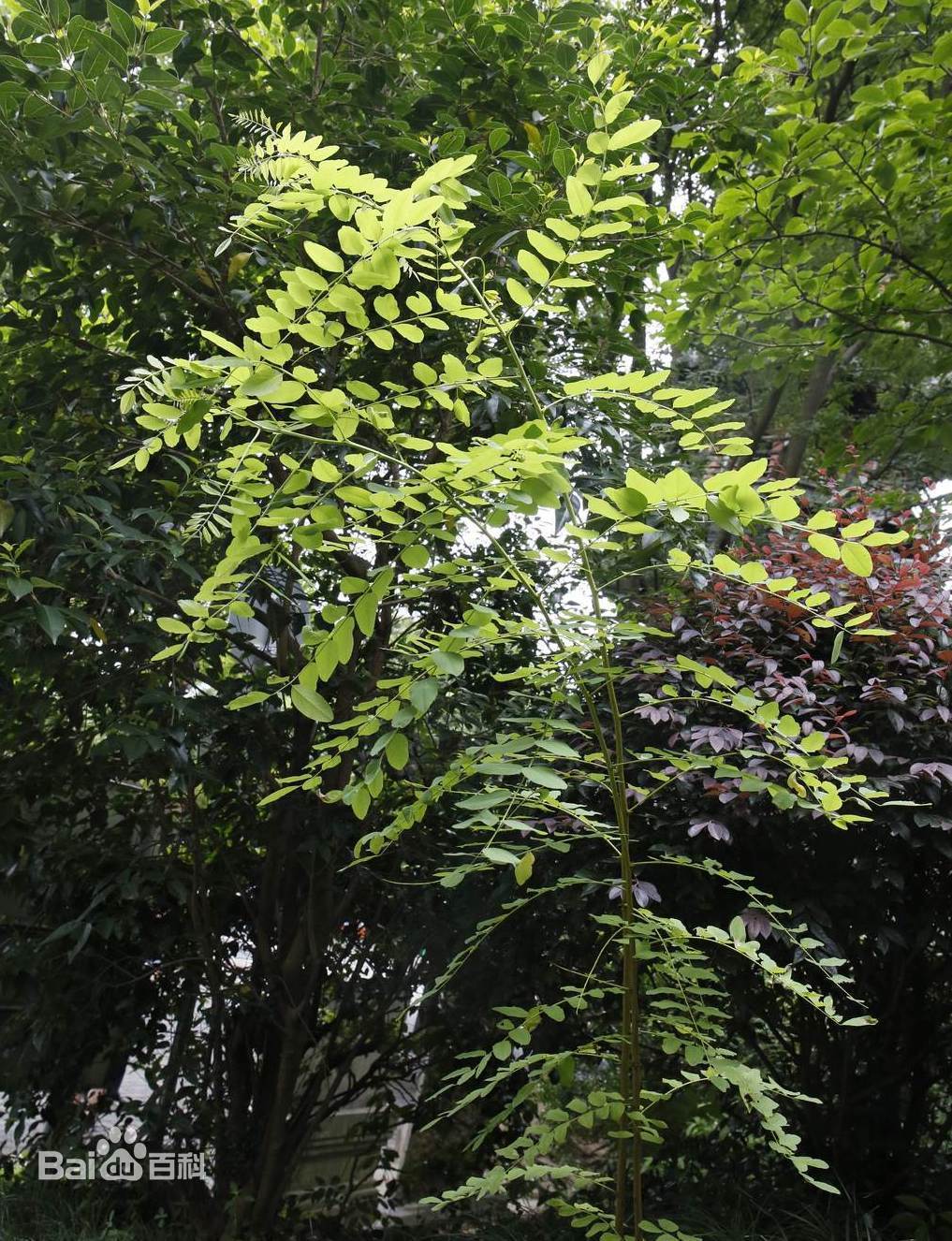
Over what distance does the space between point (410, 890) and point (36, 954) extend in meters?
1.25

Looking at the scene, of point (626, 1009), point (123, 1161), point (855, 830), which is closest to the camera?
point (626, 1009)

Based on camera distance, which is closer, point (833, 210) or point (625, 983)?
point (625, 983)

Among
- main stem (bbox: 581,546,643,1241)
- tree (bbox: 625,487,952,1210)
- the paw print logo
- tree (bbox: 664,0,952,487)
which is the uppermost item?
tree (bbox: 664,0,952,487)

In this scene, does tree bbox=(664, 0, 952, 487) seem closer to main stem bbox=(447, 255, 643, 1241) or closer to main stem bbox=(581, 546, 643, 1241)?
main stem bbox=(447, 255, 643, 1241)

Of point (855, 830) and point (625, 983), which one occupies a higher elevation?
point (855, 830)

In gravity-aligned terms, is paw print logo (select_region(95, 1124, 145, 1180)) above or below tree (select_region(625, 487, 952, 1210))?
below

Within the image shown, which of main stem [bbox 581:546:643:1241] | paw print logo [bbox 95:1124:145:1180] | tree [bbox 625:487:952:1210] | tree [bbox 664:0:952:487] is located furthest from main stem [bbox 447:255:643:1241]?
paw print logo [bbox 95:1124:145:1180]

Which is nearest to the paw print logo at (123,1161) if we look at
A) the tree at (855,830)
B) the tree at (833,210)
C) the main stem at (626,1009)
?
the tree at (855,830)

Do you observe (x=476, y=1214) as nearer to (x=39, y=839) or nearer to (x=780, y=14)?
(x=39, y=839)

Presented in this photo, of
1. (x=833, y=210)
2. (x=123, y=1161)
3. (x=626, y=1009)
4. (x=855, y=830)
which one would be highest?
(x=833, y=210)

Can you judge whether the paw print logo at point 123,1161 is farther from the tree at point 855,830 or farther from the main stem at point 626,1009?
the main stem at point 626,1009

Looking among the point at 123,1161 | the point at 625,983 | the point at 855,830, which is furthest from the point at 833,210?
the point at 123,1161

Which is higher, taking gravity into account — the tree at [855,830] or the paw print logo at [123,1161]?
the tree at [855,830]

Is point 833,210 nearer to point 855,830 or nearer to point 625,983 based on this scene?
point 855,830
